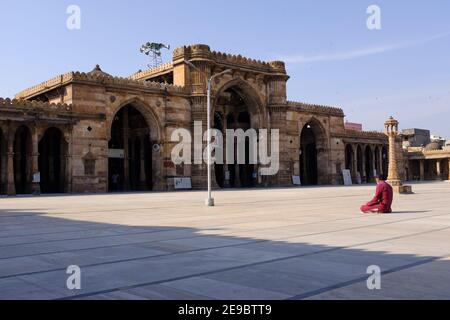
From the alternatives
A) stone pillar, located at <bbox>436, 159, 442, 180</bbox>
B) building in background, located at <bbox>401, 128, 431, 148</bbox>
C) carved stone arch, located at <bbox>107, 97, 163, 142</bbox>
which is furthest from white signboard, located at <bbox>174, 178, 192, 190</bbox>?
building in background, located at <bbox>401, 128, 431, 148</bbox>

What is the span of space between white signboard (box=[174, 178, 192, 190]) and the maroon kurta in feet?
84.7

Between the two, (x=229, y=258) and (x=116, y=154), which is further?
(x=116, y=154)

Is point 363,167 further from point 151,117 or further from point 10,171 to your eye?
point 10,171

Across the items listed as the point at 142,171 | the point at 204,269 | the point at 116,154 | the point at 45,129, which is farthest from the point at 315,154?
the point at 204,269

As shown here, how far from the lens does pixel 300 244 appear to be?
8625 millimetres

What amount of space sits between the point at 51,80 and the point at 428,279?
3592 centimetres

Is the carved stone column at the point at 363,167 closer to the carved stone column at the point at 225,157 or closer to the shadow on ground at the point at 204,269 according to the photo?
the carved stone column at the point at 225,157

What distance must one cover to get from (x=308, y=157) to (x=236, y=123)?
12.2 m

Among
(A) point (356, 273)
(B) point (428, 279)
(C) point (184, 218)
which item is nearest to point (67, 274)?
(A) point (356, 273)

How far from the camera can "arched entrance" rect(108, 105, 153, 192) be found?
41750 millimetres

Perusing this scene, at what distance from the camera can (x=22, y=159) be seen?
3647 cm

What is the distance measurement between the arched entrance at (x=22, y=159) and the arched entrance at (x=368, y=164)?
4169 cm

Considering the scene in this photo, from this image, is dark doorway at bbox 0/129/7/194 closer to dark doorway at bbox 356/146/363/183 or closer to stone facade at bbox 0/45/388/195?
stone facade at bbox 0/45/388/195
